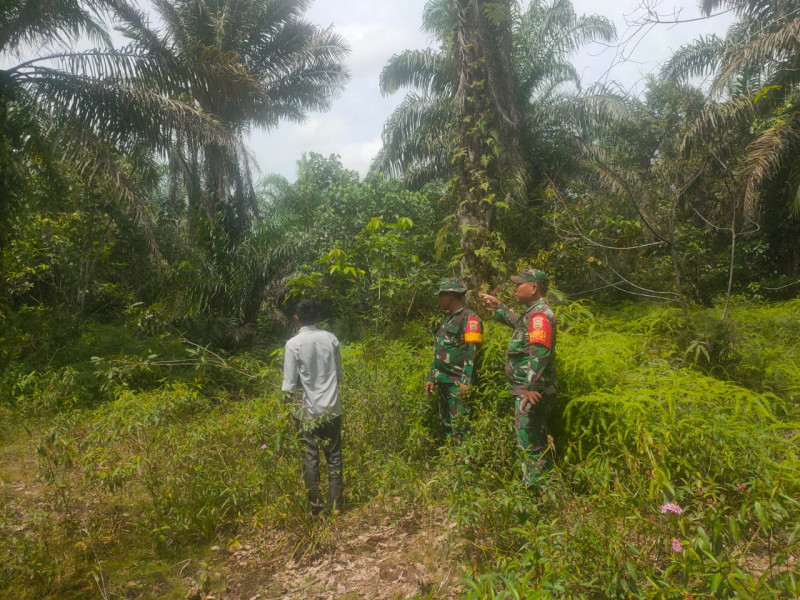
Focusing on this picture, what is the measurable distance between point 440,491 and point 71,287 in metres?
9.64

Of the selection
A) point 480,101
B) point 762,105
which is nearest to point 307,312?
point 480,101

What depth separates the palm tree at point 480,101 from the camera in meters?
6.86

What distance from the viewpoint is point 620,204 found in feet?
30.2

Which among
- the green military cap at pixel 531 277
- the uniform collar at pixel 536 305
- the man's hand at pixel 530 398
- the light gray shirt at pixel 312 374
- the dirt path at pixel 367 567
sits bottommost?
the dirt path at pixel 367 567

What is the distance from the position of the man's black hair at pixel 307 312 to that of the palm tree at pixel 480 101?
2956mm

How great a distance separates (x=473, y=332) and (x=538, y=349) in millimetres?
735

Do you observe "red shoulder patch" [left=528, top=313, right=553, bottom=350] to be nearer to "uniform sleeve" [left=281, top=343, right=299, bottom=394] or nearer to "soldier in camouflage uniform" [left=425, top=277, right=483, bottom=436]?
"soldier in camouflage uniform" [left=425, top=277, right=483, bottom=436]

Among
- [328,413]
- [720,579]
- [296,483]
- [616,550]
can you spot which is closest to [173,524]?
[296,483]

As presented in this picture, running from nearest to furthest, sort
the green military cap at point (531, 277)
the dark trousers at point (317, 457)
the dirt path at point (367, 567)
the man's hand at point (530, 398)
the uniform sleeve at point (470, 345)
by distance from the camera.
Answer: the dirt path at point (367, 567)
the man's hand at point (530, 398)
the dark trousers at point (317, 457)
the green military cap at point (531, 277)
the uniform sleeve at point (470, 345)

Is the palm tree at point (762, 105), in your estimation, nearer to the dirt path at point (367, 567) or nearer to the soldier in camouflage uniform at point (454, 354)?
the soldier in camouflage uniform at point (454, 354)

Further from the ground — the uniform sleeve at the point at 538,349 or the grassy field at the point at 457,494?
the uniform sleeve at the point at 538,349

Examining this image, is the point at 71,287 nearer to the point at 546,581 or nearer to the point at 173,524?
the point at 173,524

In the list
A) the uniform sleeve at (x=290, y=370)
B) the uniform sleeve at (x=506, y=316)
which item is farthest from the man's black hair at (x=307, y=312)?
the uniform sleeve at (x=506, y=316)

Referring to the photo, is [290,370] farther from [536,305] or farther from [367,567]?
[536,305]
